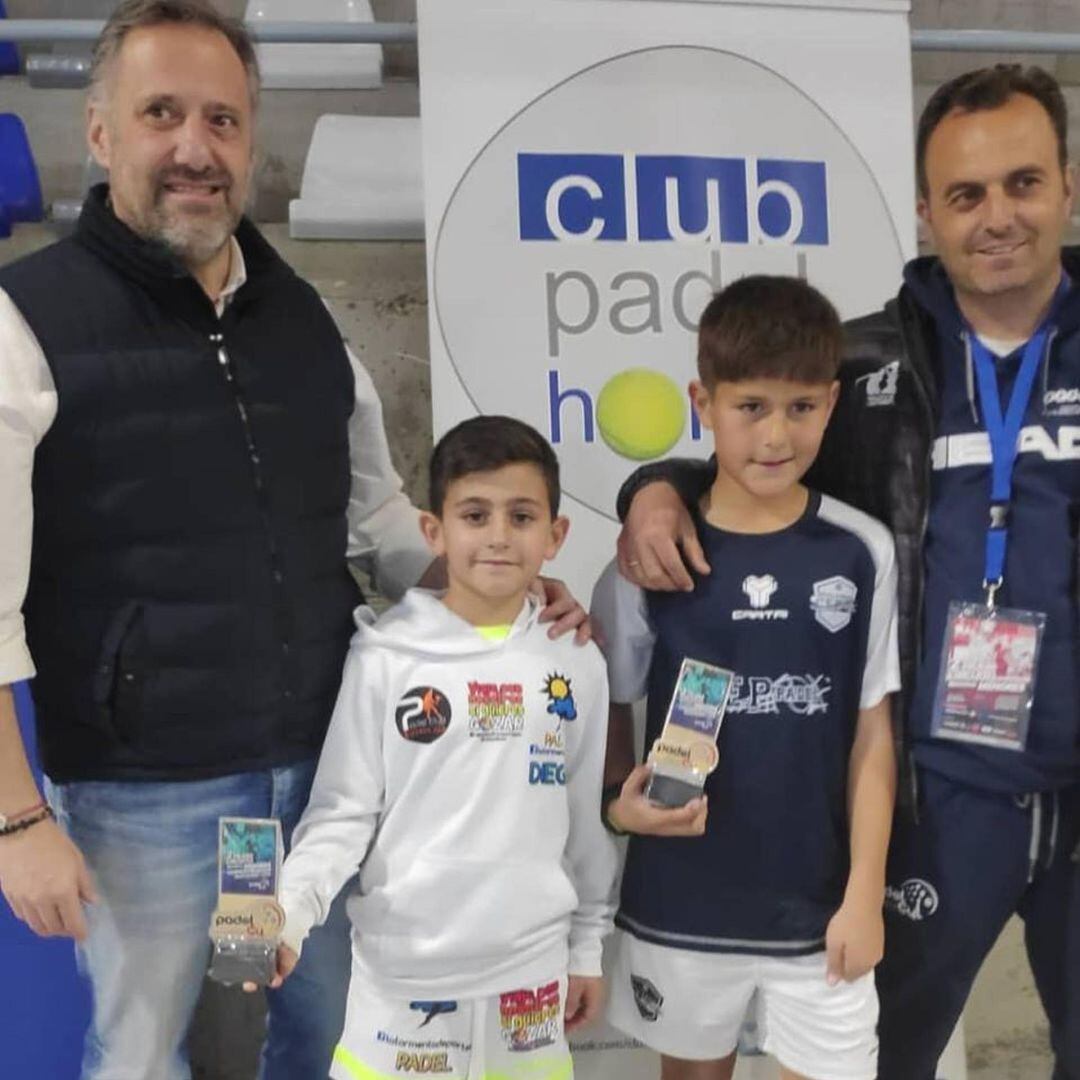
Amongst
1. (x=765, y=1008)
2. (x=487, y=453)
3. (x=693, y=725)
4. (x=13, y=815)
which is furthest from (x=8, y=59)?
(x=765, y=1008)

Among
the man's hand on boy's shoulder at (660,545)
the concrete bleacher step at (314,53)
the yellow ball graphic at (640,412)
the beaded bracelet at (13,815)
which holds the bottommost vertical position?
the beaded bracelet at (13,815)

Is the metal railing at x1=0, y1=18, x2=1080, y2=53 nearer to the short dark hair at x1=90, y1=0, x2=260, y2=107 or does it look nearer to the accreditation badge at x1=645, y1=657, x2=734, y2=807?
the short dark hair at x1=90, y1=0, x2=260, y2=107

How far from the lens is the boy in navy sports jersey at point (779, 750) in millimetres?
1484

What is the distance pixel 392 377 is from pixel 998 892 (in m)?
1.62

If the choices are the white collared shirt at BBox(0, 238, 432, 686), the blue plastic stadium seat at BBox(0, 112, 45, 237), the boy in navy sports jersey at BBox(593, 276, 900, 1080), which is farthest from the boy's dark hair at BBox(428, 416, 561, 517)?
the blue plastic stadium seat at BBox(0, 112, 45, 237)

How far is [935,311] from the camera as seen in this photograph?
5.25 feet

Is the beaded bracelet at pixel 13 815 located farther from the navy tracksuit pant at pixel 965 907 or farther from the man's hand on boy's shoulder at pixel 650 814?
the navy tracksuit pant at pixel 965 907

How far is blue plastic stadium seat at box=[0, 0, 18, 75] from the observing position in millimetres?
2592

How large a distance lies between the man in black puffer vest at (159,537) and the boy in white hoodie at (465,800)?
Answer: 116 mm

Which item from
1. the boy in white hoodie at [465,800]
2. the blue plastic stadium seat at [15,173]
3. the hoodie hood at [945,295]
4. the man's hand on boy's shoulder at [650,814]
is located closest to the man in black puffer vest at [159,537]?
the boy in white hoodie at [465,800]

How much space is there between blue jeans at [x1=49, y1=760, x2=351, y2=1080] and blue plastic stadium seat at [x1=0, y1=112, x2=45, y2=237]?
4.70 feet

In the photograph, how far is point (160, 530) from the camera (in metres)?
1.42

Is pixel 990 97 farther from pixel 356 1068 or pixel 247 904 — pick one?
pixel 356 1068

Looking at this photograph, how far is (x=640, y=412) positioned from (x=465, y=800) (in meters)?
0.97
